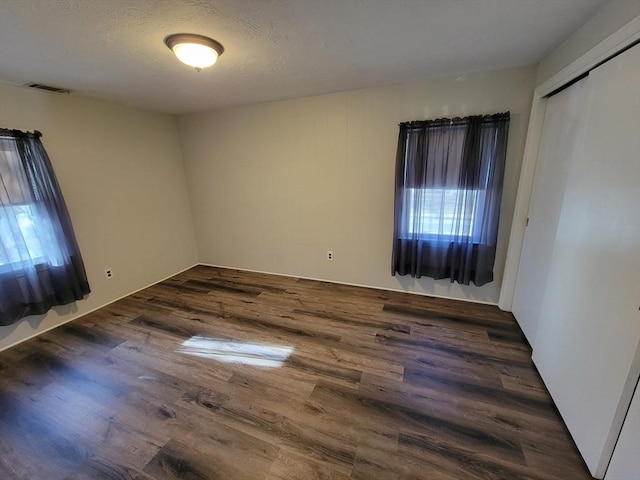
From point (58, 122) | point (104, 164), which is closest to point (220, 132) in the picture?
point (104, 164)

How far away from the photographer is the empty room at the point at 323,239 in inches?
53.4

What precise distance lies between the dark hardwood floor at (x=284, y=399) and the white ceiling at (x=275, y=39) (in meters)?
2.27

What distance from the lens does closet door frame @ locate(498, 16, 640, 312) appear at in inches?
50.6

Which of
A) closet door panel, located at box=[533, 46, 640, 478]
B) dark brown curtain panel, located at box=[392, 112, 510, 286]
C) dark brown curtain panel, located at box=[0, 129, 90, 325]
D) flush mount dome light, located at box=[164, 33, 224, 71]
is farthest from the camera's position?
dark brown curtain panel, located at box=[392, 112, 510, 286]

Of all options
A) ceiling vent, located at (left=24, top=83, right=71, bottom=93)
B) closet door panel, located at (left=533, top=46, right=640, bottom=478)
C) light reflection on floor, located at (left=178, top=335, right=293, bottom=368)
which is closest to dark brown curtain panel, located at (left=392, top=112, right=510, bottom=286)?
closet door panel, located at (left=533, top=46, right=640, bottom=478)

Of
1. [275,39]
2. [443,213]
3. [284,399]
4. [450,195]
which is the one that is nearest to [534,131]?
[450,195]

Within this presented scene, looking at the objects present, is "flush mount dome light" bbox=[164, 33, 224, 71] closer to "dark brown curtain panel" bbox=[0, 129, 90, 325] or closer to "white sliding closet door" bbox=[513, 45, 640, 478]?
"dark brown curtain panel" bbox=[0, 129, 90, 325]

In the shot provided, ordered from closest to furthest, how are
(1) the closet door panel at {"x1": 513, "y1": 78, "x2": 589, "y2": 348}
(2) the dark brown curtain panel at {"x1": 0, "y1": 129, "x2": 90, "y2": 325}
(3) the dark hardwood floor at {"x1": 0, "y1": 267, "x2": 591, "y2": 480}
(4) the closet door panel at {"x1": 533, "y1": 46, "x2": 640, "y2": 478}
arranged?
(4) the closet door panel at {"x1": 533, "y1": 46, "x2": 640, "y2": 478}, (3) the dark hardwood floor at {"x1": 0, "y1": 267, "x2": 591, "y2": 480}, (1) the closet door panel at {"x1": 513, "y1": 78, "x2": 589, "y2": 348}, (2) the dark brown curtain panel at {"x1": 0, "y1": 129, "x2": 90, "y2": 325}

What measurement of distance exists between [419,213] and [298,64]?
1.79 metres

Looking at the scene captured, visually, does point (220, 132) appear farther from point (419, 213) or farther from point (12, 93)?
point (419, 213)

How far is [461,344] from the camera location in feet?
7.47

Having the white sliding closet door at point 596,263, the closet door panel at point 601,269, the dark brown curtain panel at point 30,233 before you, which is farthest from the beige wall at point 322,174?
the dark brown curtain panel at point 30,233

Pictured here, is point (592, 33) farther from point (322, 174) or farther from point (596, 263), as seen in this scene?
point (322, 174)

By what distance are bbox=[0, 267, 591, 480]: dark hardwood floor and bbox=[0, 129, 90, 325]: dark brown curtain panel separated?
40cm
